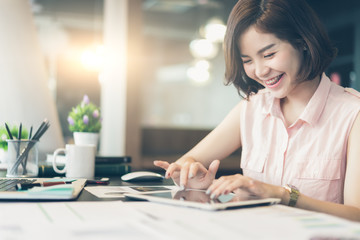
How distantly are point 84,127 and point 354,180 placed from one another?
3.32ft

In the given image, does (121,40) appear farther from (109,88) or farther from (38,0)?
(38,0)

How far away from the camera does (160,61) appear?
6242 millimetres

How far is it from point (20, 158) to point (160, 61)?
16.8 ft

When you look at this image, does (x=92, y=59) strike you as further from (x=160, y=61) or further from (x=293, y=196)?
(x=293, y=196)

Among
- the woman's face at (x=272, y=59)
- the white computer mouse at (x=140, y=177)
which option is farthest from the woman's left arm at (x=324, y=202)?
the white computer mouse at (x=140, y=177)

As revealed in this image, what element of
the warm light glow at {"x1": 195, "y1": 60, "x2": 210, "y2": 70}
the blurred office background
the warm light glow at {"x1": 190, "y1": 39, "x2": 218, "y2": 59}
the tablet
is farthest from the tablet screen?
the warm light glow at {"x1": 195, "y1": 60, "x2": 210, "y2": 70}

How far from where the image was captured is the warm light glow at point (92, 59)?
4.52 m

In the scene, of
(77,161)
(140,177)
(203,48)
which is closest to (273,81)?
(140,177)

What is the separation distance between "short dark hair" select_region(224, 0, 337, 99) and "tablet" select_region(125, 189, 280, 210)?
497mm

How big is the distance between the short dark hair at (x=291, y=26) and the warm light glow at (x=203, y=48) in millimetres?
4786

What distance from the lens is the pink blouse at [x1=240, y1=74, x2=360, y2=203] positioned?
1163mm

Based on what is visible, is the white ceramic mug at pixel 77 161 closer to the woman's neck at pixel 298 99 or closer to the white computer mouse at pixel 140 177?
the white computer mouse at pixel 140 177

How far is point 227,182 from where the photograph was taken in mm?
836

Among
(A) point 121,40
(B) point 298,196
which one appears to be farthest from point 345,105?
(A) point 121,40
